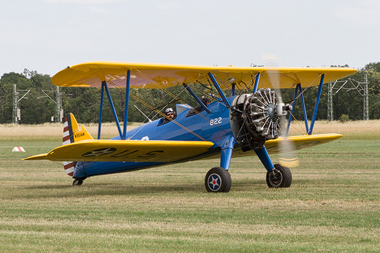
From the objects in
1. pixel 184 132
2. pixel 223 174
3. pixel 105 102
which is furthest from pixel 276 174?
pixel 105 102

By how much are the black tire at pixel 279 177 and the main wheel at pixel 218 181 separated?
169 cm

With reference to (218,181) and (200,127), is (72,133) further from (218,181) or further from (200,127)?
(218,181)

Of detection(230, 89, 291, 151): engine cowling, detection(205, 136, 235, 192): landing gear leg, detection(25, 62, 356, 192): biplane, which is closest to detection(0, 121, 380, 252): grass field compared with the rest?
detection(205, 136, 235, 192): landing gear leg

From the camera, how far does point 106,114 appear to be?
7225 centimetres

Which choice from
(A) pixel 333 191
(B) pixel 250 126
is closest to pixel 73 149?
(B) pixel 250 126

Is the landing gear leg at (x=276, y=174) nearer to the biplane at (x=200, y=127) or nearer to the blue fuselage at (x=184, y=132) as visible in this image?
the biplane at (x=200, y=127)

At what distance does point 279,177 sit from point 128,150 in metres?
3.75

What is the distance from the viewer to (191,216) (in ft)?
27.2

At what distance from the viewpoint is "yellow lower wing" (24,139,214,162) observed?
10.8m

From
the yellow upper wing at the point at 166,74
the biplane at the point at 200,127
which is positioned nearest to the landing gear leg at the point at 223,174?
the biplane at the point at 200,127

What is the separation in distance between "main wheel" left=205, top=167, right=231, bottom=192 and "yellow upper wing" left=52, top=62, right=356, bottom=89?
8.05 feet

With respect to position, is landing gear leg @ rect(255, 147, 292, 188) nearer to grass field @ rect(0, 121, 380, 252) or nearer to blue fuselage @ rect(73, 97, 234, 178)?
grass field @ rect(0, 121, 380, 252)

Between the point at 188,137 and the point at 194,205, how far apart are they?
3.25 metres

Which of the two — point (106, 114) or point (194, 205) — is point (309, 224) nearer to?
point (194, 205)
